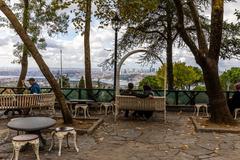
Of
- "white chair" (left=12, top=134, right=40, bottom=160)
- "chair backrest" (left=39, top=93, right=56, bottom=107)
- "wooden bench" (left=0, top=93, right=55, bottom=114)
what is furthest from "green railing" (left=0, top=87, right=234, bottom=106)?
"white chair" (left=12, top=134, right=40, bottom=160)

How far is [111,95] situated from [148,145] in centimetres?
722

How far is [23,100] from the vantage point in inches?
487

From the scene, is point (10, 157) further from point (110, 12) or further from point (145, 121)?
point (110, 12)

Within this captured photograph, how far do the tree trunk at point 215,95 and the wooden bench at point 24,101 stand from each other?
5.35 metres

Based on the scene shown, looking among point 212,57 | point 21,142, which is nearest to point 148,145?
point 21,142

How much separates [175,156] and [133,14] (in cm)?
553

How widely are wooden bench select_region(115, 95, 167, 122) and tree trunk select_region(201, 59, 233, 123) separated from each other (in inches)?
62.6

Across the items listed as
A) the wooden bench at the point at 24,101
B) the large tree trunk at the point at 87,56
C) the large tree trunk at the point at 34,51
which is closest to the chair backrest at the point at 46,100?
the wooden bench at the point at 24,101

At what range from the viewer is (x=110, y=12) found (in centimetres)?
1366

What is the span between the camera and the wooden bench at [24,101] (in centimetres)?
1211

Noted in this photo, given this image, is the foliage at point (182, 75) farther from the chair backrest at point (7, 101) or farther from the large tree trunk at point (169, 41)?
the chair backrest at point (7, 101)

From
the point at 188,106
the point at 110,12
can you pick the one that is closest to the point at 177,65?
the point at 188,106

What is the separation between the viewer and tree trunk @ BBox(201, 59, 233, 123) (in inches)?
457

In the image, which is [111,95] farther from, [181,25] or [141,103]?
[181,25]
